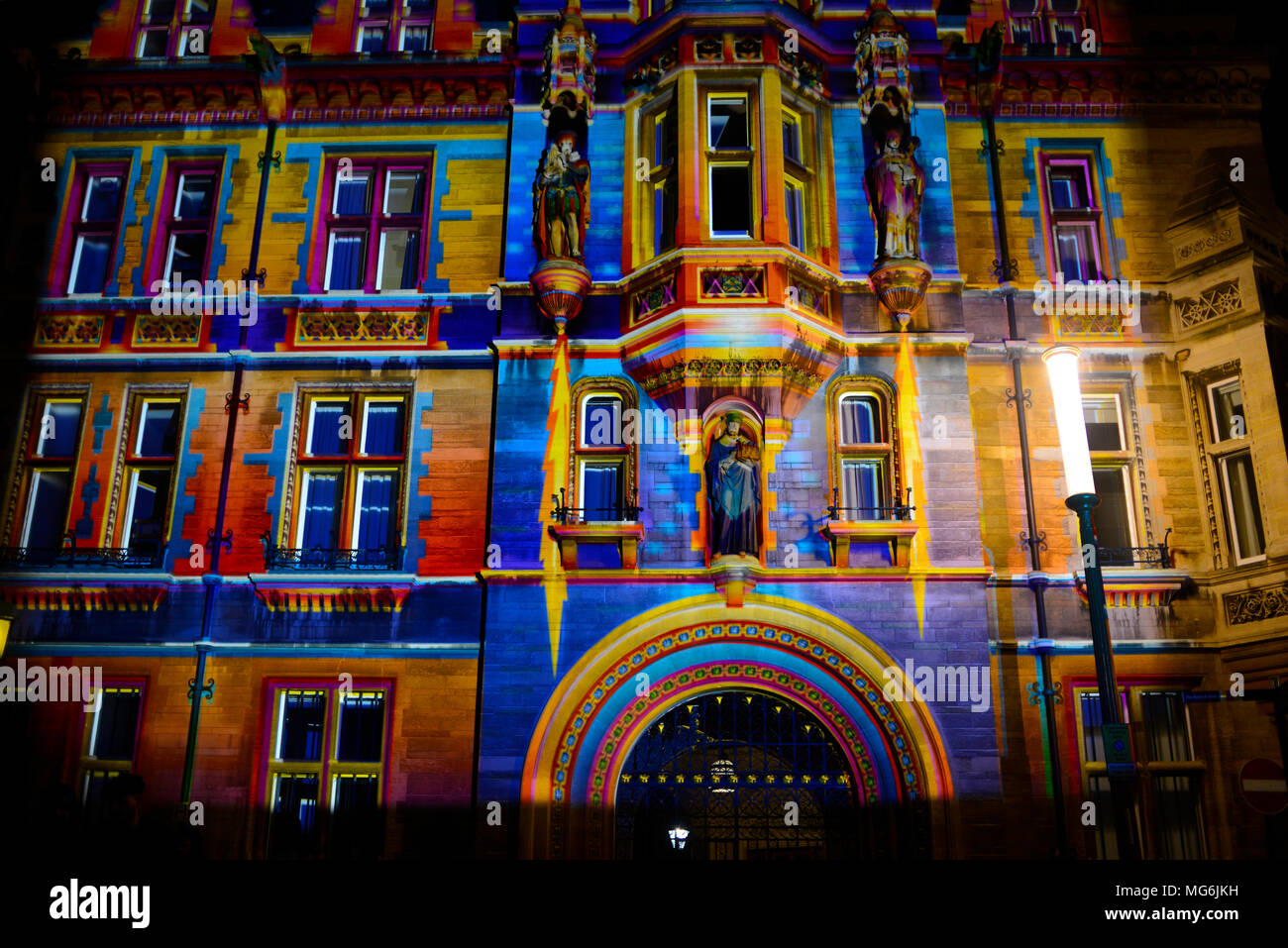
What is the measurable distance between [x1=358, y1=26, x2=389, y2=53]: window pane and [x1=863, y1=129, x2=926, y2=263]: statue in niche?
7.95 meters

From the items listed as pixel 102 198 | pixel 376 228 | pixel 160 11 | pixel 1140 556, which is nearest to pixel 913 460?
pixel 1140 556

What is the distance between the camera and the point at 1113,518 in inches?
566

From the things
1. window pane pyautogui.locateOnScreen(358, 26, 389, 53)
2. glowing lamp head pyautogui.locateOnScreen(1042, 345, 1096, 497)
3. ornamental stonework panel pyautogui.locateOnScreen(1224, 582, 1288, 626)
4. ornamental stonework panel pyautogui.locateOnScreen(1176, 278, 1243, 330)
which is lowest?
ornamental stonework panel pyautogui.locateOnScreen(1224, 582, 1288, 626)

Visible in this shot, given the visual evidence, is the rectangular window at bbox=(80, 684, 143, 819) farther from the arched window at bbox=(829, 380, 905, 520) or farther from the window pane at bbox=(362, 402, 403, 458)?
the arched window at bbox=(829, 380, 905, 520)

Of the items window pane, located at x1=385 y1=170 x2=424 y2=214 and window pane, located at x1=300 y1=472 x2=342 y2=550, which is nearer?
window pane, located at x1=300 y1=472 x2=342 y2=550

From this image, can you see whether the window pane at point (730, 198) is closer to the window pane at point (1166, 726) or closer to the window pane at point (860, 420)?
the window pane at point (860, 420)

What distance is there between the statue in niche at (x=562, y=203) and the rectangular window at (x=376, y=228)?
6.48 feet

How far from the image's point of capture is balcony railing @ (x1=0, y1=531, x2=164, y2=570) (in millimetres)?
14477

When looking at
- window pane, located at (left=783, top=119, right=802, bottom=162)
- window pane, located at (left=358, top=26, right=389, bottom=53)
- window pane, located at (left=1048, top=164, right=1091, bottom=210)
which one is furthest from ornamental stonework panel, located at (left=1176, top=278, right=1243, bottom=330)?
window pane, located at (left=358, top=26, right=389, bottom=53)

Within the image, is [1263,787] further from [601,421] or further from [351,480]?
[351,480]

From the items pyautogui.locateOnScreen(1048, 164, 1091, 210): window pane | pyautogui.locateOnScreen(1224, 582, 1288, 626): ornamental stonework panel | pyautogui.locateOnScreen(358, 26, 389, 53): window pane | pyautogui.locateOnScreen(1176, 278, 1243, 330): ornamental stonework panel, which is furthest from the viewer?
pyautogui.locateOnScreen(358, 26, 389, 53): window pane

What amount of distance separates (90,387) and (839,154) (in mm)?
11194
